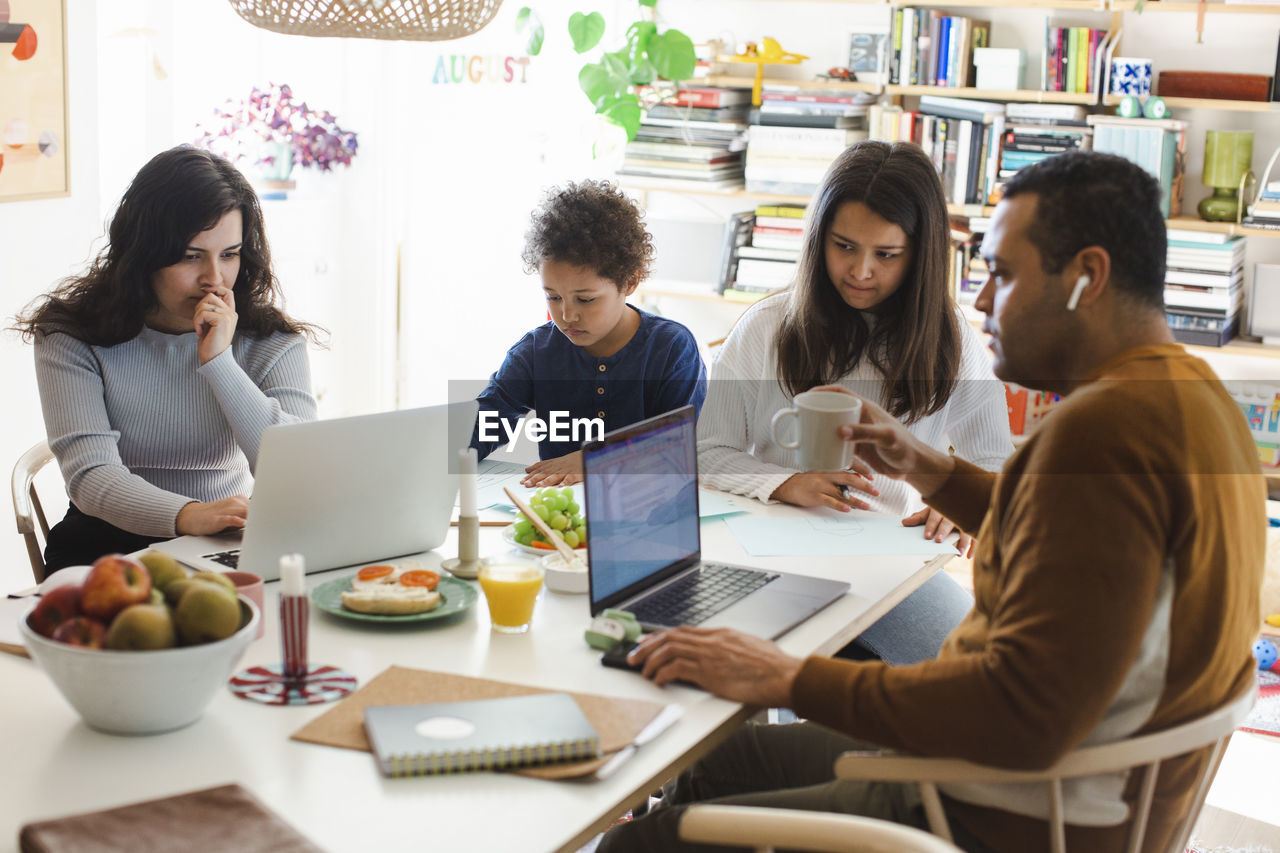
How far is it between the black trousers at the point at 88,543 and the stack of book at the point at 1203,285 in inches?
110

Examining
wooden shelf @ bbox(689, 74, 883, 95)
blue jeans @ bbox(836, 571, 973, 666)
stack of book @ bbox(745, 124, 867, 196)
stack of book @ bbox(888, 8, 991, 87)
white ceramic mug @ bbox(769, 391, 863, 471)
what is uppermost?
stack of book @ bbox(888, 8, 991, 87)

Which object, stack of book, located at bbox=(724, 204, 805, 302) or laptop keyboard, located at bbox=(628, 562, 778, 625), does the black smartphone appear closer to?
laptop keyboard, located at bbox=(628, 562, 778, 625)

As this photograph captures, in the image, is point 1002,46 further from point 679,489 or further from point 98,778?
point 98,778

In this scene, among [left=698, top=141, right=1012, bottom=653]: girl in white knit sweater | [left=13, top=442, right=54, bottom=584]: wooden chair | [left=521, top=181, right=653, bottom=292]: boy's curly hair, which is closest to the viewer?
[left=13, top=442, right=54, bottom=584]: wooden chair

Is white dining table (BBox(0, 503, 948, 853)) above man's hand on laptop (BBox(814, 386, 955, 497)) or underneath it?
underneath

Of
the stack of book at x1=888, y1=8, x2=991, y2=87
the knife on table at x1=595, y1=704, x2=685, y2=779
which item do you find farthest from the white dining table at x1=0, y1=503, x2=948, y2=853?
the stack of book at x1=888, y1=8, x2=991, y2=87

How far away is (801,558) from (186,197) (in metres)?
1.20

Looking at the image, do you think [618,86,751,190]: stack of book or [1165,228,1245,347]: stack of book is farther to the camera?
[618,86,751,190]: stack of book

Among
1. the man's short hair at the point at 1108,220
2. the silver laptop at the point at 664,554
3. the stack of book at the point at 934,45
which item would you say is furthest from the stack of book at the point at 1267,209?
the man's short hair at the point at 1108,220

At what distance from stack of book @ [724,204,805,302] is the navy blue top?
1.53 m

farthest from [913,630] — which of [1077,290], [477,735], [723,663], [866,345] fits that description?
[477,735]

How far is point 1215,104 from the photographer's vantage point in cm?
352

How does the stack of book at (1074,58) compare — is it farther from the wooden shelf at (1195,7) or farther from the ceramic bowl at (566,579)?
the ceramic bowl at (566,579)

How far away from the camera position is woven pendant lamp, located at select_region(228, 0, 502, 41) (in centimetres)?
172
